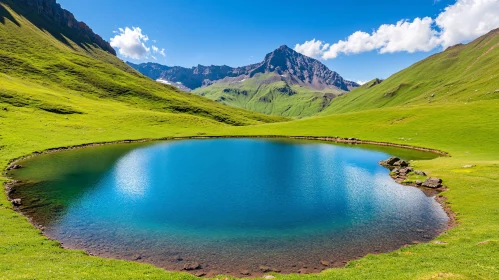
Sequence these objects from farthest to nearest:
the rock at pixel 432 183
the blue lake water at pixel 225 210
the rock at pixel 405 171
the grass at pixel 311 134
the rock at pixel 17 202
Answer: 1. the rock at pixel 405 171
2. the rock at pixel 432 183
3. the rock at pixel 17 202
4. the blue lake water at pixel 225 210
5. the grass at pixel 311 134

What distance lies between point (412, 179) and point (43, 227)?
6376 cm

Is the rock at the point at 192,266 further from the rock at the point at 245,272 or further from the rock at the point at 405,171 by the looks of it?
the rock at the point at 405,171

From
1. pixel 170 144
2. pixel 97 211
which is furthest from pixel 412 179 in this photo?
pixel 170 144

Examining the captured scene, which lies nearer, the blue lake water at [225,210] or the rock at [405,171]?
the blue lake water at [225,210]

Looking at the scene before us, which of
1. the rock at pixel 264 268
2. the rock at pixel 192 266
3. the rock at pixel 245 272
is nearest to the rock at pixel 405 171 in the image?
the rock at pixel 264 268

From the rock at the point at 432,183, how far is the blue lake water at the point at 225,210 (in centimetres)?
365

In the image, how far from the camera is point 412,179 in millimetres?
57469

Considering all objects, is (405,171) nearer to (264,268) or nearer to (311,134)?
(264,268)

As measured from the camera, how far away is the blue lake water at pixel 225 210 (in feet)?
97.5

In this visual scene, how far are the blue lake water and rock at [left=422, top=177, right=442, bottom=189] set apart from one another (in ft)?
12.0

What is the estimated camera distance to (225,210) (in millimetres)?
41656

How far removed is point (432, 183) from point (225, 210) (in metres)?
39.4

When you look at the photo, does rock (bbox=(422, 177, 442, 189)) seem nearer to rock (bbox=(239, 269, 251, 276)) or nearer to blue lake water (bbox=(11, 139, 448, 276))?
blue lake water (bbox=(11, 139, 448, 276))

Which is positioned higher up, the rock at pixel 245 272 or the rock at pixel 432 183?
the rock at pixel 432 183
